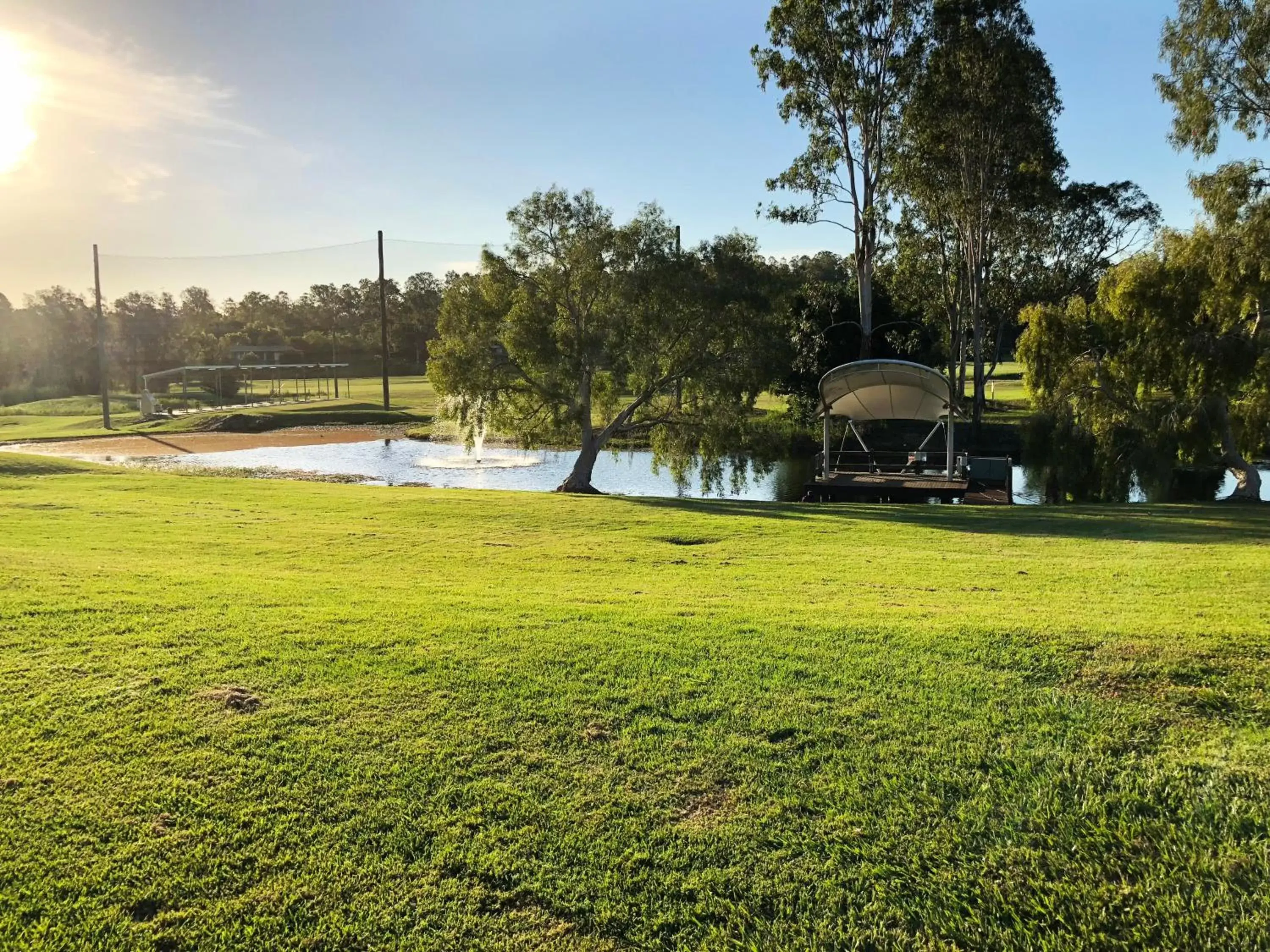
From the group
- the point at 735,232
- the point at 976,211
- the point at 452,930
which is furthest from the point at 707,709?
the point at 976,211

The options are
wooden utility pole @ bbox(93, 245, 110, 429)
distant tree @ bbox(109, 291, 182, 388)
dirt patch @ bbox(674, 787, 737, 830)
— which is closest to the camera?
dirt patch @ bbox(674, 787, 737, 830)

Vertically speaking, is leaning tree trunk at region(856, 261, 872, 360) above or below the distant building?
below

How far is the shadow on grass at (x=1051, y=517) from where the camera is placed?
12664 mm

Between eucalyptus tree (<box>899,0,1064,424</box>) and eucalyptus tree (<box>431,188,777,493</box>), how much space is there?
12.0 m

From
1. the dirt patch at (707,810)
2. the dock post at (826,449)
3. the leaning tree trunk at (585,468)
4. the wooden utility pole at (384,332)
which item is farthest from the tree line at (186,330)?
the dirt patch at (707,810)

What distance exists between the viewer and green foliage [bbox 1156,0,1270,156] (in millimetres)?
18375

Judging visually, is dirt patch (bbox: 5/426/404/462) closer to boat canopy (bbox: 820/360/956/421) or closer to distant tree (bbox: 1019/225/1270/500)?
boat canopy (bbox: 820/360/956/421)

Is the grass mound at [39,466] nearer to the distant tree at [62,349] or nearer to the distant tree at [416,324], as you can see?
the distant tree at [62,349]

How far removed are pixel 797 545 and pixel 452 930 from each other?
9.47 meters

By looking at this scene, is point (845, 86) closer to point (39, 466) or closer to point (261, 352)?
point (39, 466)

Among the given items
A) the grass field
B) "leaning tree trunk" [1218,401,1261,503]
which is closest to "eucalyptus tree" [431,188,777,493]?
"leaning tree trunk" [1218,401,1261,503]

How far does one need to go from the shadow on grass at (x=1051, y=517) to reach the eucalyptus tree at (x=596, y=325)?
4216 mm

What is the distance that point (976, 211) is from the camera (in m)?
30.6

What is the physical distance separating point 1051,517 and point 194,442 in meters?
34.6
